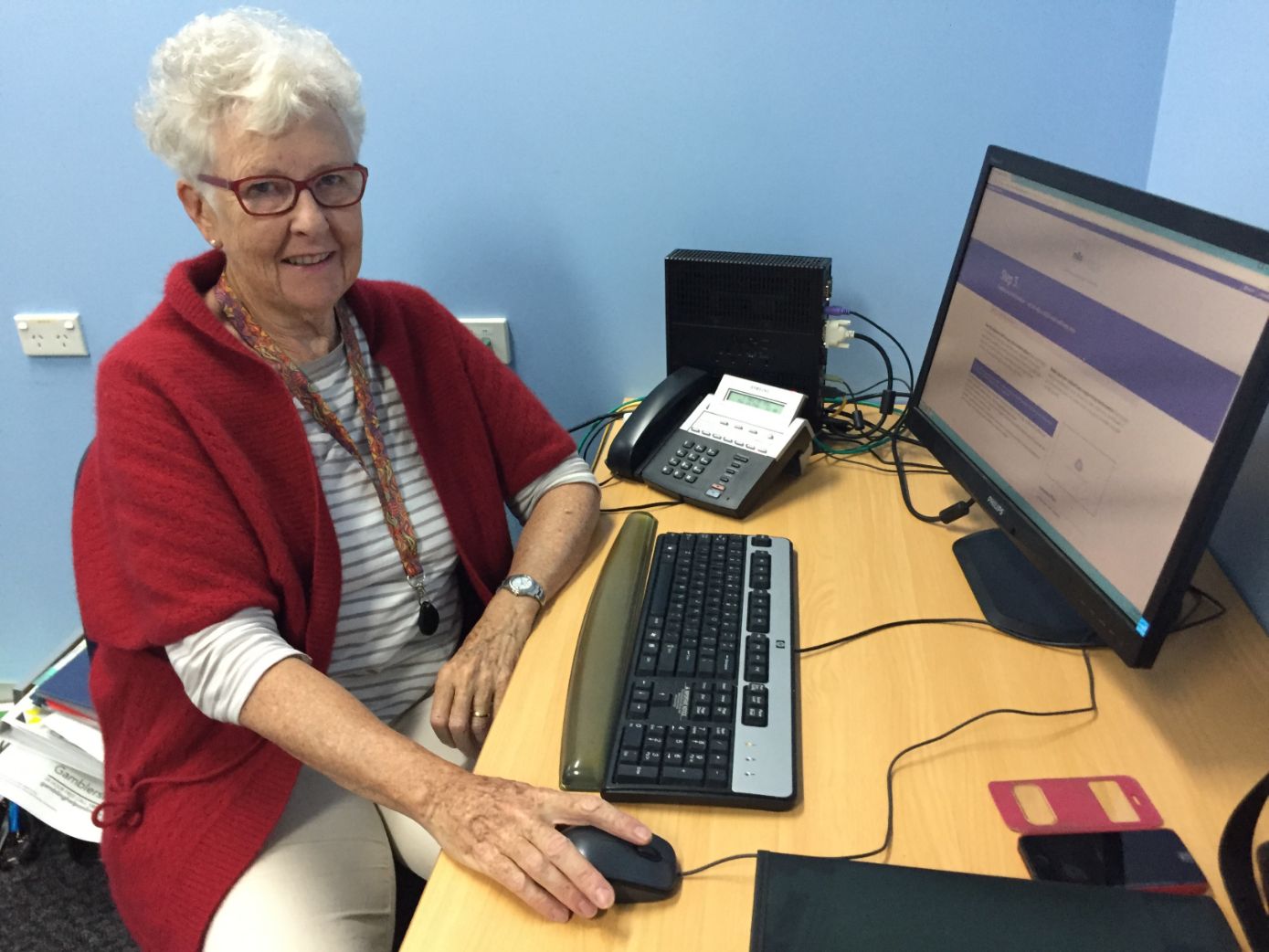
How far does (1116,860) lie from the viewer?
0.67 m

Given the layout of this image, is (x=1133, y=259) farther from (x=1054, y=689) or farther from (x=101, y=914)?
(x=101, y=914)

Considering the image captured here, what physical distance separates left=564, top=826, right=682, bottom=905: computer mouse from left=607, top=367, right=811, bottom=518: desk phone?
1.88 feet

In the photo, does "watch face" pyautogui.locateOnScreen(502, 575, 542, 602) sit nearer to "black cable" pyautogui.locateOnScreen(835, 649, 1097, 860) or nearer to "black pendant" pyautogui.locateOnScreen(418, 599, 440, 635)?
"black pendant" pyautogui.locateOnScreen(418, 599, 440, 635)

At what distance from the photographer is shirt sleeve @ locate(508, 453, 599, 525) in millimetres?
1259

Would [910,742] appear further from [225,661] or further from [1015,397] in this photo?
[225,661]

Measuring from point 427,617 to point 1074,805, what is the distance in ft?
2.57

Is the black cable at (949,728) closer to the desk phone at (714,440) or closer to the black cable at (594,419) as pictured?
the desk phone at (714,440)

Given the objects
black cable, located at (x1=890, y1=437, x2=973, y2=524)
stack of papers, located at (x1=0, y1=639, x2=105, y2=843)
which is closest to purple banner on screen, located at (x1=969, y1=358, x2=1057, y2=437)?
black cable, located at (x1=890, y1=437, x2=973, y2=524)

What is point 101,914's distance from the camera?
5.19 ft

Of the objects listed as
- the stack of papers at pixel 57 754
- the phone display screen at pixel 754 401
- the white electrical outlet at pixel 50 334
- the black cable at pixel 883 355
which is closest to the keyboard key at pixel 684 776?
the phone display screen at pixel 754 401

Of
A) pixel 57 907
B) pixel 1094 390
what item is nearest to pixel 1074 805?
pixel 1094 390

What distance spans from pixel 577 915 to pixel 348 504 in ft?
A: 2.10

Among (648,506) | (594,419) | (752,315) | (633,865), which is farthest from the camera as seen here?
(594,419)

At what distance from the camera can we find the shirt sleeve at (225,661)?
94cm
